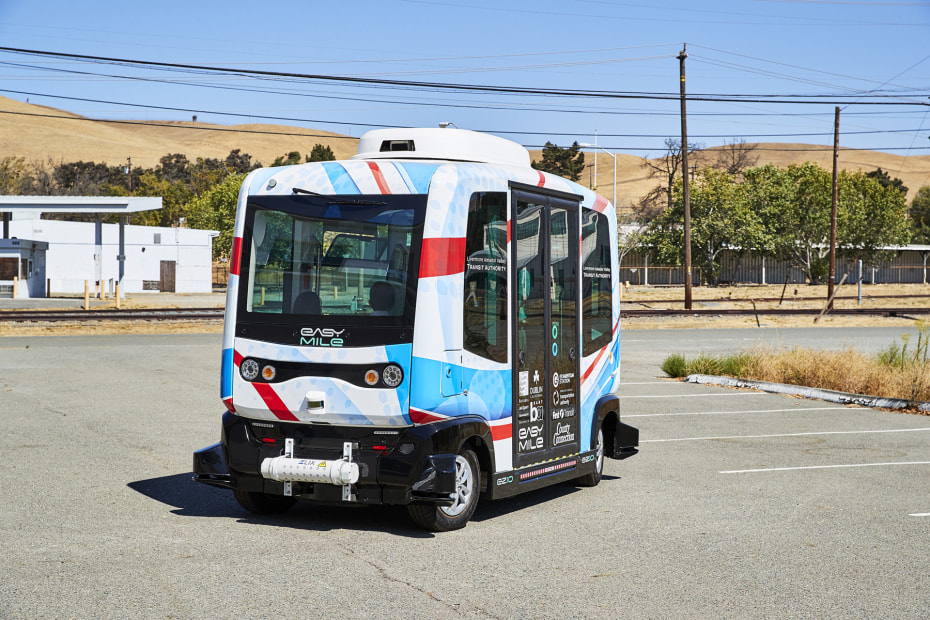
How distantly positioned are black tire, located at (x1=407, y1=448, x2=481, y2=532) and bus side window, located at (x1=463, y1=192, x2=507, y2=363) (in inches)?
33.1

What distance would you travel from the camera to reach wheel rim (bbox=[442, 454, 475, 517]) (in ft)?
24.9

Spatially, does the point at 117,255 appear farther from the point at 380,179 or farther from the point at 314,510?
the point at 380,179

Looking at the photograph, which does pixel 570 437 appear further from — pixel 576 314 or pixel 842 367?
pixel 842 367

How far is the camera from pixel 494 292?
7.98 meters

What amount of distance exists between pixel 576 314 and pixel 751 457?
3.47 meters

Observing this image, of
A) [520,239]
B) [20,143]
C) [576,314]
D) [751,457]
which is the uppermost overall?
[20,143]

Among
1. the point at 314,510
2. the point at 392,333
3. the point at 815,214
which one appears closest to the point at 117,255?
the point at 815,214

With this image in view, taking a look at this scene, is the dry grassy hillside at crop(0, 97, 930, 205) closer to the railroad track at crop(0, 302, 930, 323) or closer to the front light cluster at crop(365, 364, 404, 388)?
the railroad track at crop(0, 302, 930, 323)

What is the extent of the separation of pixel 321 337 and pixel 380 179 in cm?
130

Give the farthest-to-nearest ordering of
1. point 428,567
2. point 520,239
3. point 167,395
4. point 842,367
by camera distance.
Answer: point 842,367, point 167,395, point 520,239, point 428,567

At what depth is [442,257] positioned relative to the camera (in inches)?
297

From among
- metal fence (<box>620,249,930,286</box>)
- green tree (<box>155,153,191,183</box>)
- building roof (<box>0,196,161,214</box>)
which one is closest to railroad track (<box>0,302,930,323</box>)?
building roof (<box>0,196,161,214</box>)

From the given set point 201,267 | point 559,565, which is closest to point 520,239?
point 559,565

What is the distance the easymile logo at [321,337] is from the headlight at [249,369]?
Answer: 44cm
